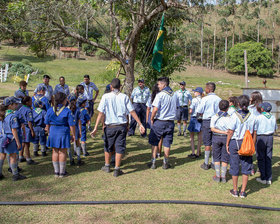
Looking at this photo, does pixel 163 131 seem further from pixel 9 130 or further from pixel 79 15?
pixel 79 15

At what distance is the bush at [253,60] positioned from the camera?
56.6 m

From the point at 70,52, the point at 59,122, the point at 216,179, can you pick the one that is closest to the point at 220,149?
the point at 216,179

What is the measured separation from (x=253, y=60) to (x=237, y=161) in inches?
2264

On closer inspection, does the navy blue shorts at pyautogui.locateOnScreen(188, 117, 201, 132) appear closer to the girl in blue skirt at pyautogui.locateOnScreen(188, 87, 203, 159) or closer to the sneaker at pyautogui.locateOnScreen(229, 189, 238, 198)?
the girl in blue skirt at pyautogui.locateOnScreen(188, 87, 203, 159)

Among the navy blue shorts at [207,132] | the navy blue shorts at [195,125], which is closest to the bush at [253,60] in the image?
the navy blue shorts at [195,125]

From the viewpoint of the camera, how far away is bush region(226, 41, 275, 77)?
56.6m

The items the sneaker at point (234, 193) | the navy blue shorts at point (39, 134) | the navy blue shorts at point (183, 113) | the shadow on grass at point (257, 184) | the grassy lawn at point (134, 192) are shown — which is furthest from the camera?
the navy blue shorts at point (183, 113)

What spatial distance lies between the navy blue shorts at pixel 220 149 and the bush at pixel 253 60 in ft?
180

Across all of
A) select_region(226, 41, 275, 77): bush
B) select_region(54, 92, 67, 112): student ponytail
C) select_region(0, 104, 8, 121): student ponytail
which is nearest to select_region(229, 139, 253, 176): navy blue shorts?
select_region(54, 92, 67, 112): student ponytail

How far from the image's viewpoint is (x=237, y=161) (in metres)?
4.89

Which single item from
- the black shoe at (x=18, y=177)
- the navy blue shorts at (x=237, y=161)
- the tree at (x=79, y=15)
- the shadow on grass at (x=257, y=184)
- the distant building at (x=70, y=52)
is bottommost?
the shadow on grass at (x=257, y=184)

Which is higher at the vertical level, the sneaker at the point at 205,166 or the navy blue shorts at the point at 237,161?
the navy blue shorts at the point at 237,161

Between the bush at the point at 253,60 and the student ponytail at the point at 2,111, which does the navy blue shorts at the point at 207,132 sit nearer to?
the student ponytail at the point at 2,111

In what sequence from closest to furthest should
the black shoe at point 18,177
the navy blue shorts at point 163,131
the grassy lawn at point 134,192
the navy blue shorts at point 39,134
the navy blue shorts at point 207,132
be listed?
the grassy lawn at point 134,192 → the black shoe at point 18,177 → the navy blue shorts at point 163,131 → the navy blue shorts at point 207,132 → the navy blue shorts at point 39,134
